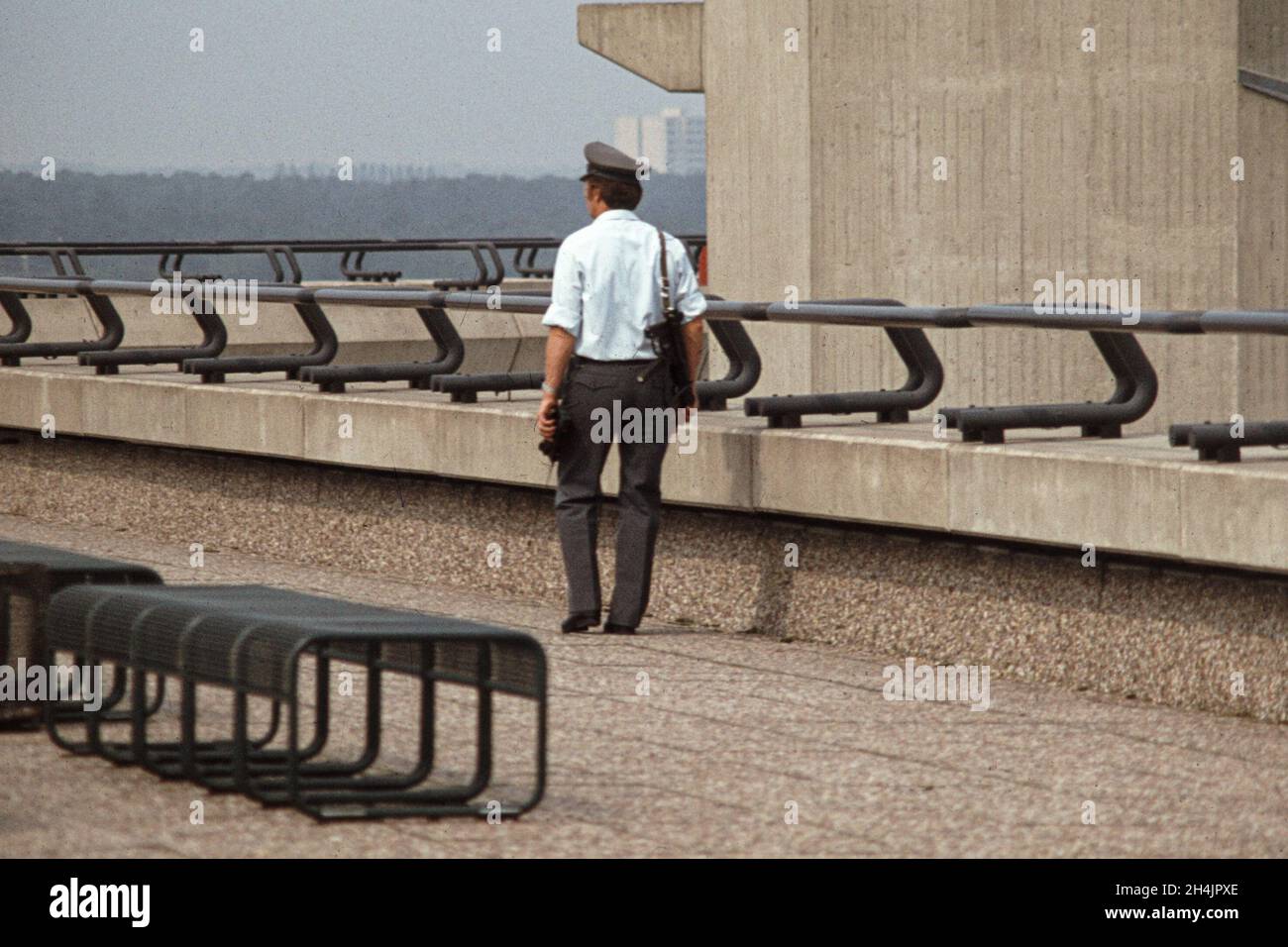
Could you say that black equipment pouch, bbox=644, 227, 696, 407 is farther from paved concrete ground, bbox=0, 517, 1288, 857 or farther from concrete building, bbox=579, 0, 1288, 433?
concrete building, bbox=579, 0, 1288, 433

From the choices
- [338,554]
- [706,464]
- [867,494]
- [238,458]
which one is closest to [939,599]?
[867,494]

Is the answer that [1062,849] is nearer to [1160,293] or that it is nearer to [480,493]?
[480,493]

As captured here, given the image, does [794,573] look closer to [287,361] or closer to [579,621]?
[579,621]

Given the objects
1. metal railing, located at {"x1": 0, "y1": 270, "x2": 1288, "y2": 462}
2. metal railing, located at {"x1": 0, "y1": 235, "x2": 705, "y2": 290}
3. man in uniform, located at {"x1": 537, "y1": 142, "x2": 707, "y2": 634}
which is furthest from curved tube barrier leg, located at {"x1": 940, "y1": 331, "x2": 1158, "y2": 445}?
metal railing, located at {"x1": 0, "y1": 235, "x2": 705, "y2": 290}

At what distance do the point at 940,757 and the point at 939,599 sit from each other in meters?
1.99

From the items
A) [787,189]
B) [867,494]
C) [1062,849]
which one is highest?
[787,189]

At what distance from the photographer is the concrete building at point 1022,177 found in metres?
17.2

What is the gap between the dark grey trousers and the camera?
10.5 meters

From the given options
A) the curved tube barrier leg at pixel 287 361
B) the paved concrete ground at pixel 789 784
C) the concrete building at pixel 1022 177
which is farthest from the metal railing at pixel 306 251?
the paved concrete ground at pixel 789 784

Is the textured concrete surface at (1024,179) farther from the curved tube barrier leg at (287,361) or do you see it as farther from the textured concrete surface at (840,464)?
the textured concrete surface at (840,464)

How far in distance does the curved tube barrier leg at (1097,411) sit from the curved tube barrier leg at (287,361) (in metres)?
5.01

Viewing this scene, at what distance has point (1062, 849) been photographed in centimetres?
670

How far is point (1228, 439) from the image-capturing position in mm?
8906

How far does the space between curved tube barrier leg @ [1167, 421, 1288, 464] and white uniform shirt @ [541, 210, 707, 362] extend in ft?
7.67
